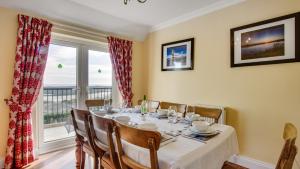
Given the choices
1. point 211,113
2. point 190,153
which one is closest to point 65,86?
point 211,113

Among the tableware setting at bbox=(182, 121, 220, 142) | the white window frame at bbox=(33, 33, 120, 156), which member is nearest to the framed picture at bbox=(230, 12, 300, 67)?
the tableware setting at bbox=(182, 121, 220, 142)

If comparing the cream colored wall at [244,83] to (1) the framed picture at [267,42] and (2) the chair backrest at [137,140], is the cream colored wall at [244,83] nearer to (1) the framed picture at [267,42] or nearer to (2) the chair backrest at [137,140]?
(1) the framed picture at [267,42]

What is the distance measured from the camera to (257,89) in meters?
2.29

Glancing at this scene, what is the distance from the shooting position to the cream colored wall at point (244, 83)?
82.1 inches

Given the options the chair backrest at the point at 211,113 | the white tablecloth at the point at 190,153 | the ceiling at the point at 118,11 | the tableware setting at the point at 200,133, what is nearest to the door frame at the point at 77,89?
the ceiling at the point at 118,11

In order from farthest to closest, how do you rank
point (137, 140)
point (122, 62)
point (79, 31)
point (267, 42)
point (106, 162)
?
point (122, 62) < point (79, 31) < point (267, 42) < point (106, 162) < point (137, 140)

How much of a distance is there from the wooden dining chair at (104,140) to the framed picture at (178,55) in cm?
206

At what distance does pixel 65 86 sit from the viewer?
3.02 m

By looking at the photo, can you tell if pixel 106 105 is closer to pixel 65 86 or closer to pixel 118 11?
pixel 65 86

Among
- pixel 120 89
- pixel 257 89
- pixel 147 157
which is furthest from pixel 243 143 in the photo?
pixel 120 89

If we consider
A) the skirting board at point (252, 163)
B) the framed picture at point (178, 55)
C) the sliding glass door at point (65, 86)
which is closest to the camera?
the skirting board at point (252, 163)

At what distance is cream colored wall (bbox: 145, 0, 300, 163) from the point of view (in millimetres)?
2086

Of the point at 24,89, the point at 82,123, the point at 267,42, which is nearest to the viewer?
the point at 82,123

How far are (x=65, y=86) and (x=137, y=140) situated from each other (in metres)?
2.47
